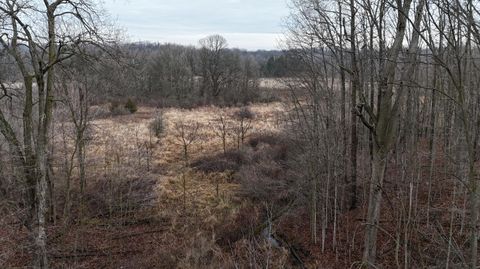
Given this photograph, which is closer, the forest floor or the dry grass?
the forest floor

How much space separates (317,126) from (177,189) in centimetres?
864

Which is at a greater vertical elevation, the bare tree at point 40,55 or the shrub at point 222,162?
the bare tree at point 40,55

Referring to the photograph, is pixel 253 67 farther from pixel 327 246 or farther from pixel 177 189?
pixel 327 246

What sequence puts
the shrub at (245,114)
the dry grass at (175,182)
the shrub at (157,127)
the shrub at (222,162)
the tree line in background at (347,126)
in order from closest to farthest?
the tree line in background at (347,126) → the dry grass at (175,182) → the shrub at (222,162) → the shrub at (157,127) → the shrub at (245,114)

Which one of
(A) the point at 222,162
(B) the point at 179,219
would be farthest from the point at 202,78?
(B) the point at 179,219

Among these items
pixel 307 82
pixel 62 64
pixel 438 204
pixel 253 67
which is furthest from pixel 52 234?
pixel 253 67

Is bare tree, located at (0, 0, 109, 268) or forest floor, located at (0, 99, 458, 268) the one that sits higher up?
bare tree, located at (0, 0, 109, 268)

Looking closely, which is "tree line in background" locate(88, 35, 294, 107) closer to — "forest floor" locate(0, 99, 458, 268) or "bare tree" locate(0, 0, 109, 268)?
"forest floor" locate(0, 99, 458, 268)

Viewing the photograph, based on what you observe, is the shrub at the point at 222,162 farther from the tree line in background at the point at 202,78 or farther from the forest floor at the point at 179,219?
the tree line in background at the point at 202,78

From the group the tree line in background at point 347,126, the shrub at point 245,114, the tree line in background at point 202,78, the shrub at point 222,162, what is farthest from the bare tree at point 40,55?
the tree line in background at point 202,78

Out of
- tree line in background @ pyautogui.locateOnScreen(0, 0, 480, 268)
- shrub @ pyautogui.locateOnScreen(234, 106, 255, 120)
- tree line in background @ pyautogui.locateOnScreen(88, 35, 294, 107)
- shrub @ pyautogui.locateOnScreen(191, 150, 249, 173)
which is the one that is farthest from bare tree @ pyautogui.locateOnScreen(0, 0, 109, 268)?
tree line in background @ pyautogui.locateOnScreen(88, 35, 294, 107)

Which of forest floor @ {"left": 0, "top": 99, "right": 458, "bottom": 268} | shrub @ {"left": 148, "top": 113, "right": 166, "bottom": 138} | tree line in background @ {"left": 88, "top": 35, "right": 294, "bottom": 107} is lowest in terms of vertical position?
forest floor @ {"left": 0, "top": 99, "right": 458, "bottom": 268}

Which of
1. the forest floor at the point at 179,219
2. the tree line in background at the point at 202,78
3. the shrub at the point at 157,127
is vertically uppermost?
the tree line in background at the point at 202,78

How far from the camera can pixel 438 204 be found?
43.9 ft
